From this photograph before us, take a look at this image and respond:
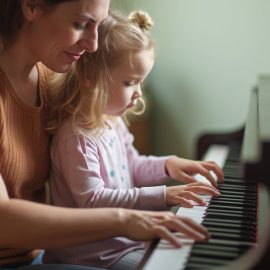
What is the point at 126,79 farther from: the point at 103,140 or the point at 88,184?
the point at 88,184

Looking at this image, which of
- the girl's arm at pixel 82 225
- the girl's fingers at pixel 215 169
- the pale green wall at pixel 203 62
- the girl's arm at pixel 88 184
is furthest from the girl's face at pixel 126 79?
the pale green wall at pixel 203 62

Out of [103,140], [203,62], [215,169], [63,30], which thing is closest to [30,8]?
[63,30]

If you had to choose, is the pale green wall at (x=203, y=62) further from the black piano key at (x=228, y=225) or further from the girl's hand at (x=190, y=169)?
the black piano key at (x=228, y=225)

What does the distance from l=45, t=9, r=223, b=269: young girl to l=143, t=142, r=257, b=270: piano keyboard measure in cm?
5

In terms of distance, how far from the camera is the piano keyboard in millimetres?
949

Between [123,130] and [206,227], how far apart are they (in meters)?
0.62

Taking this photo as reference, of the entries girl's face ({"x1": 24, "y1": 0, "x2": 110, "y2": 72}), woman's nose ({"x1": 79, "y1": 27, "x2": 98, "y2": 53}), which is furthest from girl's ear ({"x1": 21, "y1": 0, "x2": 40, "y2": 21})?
woman's nose ({"x1": 79, "y1": 27, "x2": 98, "y2": 53})

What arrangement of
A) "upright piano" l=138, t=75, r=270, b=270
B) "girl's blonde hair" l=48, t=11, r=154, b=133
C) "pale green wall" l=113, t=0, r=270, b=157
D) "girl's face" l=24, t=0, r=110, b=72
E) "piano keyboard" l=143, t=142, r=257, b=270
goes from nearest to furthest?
"upright piano" l=138, t=75, r=270, b=270
"piano keyboard" l=143, t=142, r=257, b=270
"girl's face" l=24, t=0, r=110, b=72
"girl's blonde hair" l=48, t=11, r=154, b=133
"pale green wall" l=113, t=0, r=270, b=157

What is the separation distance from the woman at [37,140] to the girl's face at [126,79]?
15 cm

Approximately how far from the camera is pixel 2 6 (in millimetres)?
1245

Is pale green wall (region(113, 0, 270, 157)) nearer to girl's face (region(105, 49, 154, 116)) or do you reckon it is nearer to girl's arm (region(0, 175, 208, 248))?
girl's face (region(105, 49, 154, 116))

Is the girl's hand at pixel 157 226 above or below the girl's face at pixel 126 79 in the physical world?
below

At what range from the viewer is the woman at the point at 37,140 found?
98cm

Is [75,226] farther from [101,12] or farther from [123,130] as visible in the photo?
[123,130]
